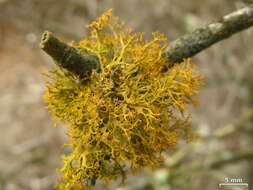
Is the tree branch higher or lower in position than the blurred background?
lower

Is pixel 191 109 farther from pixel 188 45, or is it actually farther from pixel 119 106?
pixel 119 106

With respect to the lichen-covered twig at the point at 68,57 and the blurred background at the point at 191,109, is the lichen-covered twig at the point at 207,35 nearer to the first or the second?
the lichen-covered twig at the point at 68,57

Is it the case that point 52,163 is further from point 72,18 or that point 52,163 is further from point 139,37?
point 139,37

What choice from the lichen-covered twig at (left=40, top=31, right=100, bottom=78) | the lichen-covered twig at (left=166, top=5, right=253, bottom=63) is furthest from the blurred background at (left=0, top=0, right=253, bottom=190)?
the lichen-covered twig at (left=40, top=31, right=100, bottom=78)

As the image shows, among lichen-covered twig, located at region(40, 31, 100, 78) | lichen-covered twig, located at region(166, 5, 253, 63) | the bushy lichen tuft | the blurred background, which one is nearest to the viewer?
lichen-covered twig, located at region(40, 31, 100, 78)

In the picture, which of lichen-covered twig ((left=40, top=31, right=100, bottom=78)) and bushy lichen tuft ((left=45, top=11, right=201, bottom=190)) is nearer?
lichen-covered twig ((left=40, top=31, right=100, bottom=78))

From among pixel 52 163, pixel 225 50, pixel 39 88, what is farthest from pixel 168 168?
pixel 39 88

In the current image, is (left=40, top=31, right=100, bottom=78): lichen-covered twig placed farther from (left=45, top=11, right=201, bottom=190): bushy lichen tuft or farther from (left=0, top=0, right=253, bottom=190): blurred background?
(left=0, top=0, right=253, bottom=190): blurred background

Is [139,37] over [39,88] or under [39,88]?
under
